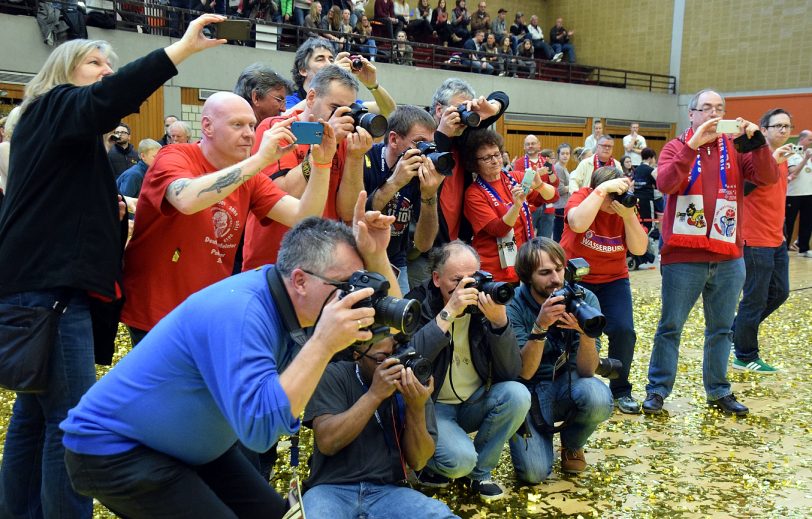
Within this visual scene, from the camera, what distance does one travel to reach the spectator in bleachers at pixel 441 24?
52.3 feet

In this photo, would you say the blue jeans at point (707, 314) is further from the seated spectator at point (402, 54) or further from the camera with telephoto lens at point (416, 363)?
the seated spectator at point (402, 54)

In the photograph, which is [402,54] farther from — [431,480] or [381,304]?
[381,304]

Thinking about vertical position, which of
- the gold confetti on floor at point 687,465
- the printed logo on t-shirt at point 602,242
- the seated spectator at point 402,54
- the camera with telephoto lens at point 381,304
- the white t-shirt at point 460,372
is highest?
the seated spectator at point 402,54

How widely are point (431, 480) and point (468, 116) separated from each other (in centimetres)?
165

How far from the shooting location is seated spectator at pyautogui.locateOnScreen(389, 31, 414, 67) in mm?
13836

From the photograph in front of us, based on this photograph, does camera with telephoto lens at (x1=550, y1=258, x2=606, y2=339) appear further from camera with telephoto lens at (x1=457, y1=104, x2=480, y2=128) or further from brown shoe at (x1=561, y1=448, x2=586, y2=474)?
camera with telephoto lens at (x1=457, y1=104, x2=480, y2=128)

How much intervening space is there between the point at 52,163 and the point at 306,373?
108cm

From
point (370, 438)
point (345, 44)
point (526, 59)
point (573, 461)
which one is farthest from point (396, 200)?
point (526, 59)

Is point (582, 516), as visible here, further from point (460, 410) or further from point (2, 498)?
point (2, 498)

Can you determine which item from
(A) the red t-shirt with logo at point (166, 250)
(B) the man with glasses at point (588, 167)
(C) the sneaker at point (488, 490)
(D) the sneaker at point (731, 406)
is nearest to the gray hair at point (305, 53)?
(A) the red t-shirt with logo at point (166, 250)

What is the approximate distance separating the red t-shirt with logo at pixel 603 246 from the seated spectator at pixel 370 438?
174 cm

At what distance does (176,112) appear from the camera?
36.1 ft

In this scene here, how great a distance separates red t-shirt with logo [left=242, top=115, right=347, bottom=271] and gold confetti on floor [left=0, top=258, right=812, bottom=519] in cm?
100

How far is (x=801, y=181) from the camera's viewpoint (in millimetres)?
10586
